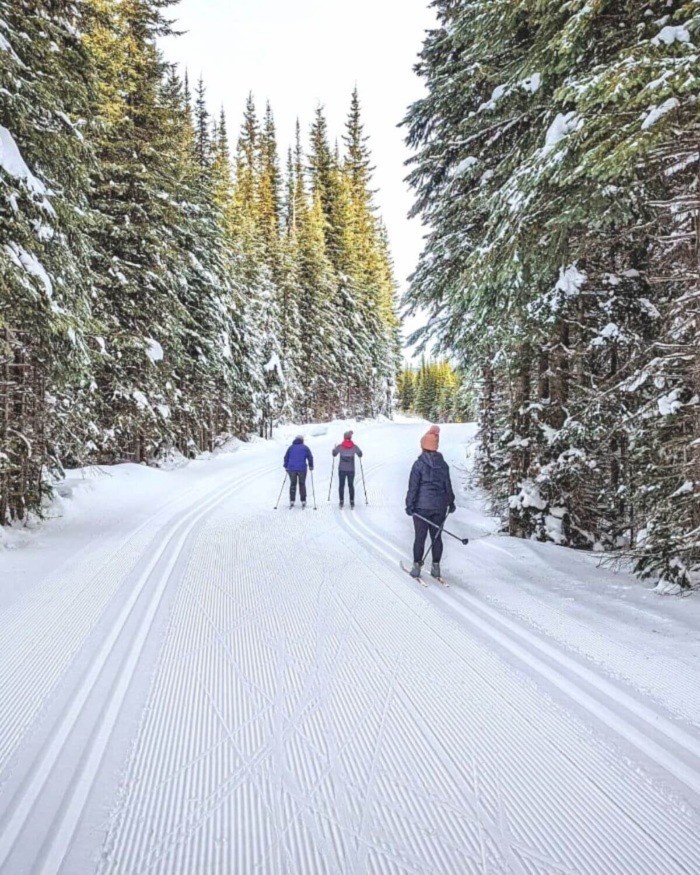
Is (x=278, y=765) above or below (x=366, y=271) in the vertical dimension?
below

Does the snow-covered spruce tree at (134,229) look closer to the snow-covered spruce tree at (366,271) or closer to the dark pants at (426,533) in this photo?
the dark pants at (426,533)

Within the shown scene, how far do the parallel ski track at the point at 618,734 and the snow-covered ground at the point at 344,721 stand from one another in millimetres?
13

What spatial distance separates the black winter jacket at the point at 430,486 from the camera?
7.23m

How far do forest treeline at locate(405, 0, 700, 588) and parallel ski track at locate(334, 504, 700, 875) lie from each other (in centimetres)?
253

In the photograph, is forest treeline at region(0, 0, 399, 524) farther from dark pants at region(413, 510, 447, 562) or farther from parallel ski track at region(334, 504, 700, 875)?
parallel ski track at region(334, 504, 700, 875)

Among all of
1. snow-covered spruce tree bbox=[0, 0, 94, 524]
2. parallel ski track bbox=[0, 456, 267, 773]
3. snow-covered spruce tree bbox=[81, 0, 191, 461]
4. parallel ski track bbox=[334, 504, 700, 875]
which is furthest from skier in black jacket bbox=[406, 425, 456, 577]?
snow-covered spruce tree bbox=[81, 0, 191, 461]

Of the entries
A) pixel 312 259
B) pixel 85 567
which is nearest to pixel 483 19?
pixel 85 567

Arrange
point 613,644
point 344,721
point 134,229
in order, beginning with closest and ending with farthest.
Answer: point 344,721, point 613,644, point 134,229

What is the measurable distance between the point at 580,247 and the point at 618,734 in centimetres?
626

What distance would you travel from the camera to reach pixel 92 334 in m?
11.2

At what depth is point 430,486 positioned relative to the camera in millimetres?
7266

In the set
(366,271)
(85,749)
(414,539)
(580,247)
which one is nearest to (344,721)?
(85,749)

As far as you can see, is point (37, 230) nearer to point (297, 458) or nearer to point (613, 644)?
point (297, 458)

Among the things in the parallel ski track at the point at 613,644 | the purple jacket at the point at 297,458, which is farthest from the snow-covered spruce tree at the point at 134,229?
the parallel ski track at the point at 613,644
